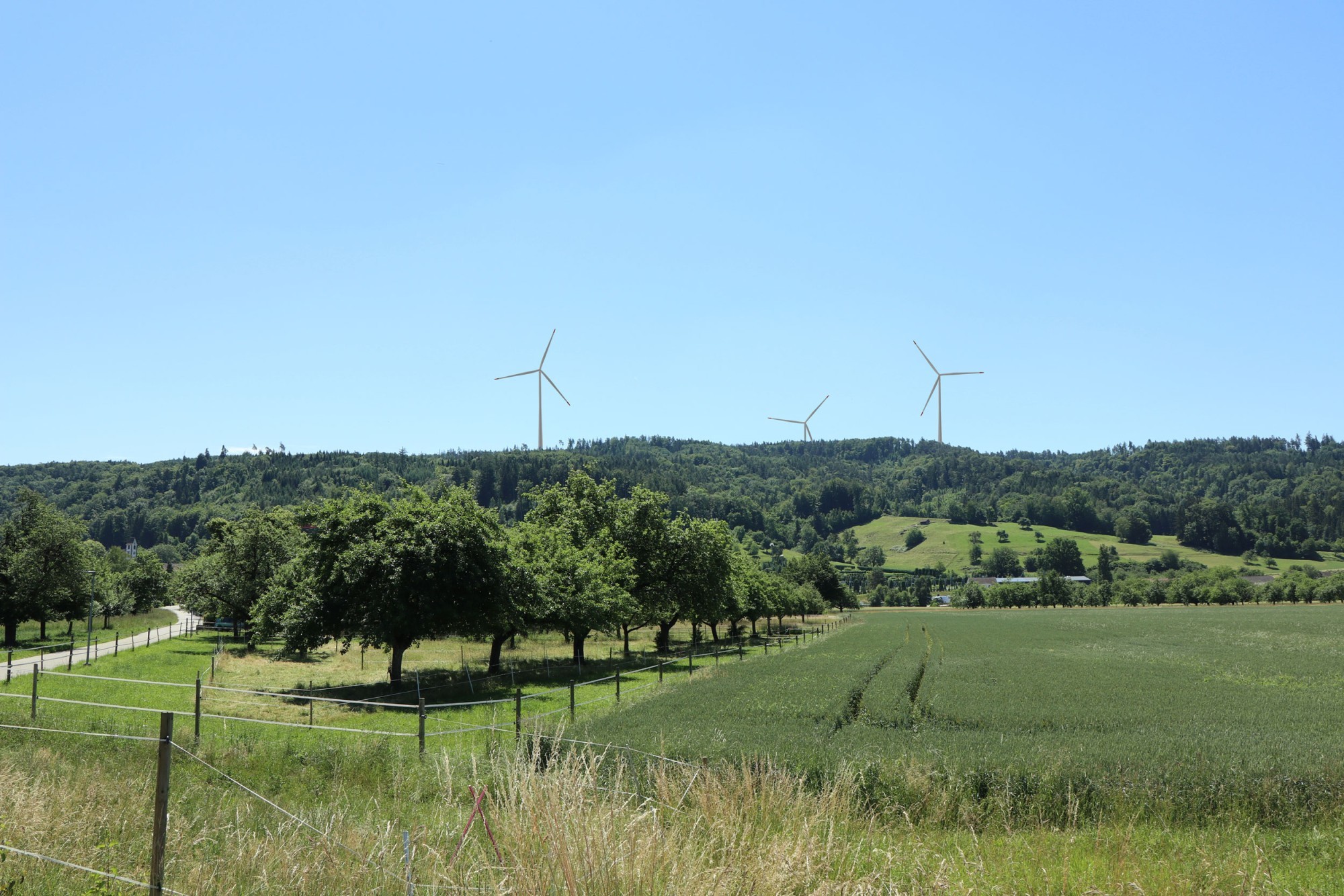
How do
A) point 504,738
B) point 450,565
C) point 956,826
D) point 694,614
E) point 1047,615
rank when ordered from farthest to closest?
point 1047,615 < point 694,614 < point 450,565 < point 504,738 < point 956,826

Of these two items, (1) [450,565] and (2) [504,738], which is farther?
(1) [450,565]

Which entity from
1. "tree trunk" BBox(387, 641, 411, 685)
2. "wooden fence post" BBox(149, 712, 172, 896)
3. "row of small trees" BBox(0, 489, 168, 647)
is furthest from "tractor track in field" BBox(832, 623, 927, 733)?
"row of small trees" BBox(0, 489, 168, 647)

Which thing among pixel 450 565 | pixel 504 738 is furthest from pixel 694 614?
pixel 504 738

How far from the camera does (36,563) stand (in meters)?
63.9

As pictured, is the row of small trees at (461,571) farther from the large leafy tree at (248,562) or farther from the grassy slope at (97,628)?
the grassy slope at (97,628)

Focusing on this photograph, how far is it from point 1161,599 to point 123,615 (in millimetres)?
169567

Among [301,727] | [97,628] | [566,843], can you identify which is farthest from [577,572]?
[97,628]

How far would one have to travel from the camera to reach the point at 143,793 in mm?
12016

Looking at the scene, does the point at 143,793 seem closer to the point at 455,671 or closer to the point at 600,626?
the point at 455,671

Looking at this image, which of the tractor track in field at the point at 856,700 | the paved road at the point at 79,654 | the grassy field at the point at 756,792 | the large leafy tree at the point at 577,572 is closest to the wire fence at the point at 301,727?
the grassy field at the point at 756,792

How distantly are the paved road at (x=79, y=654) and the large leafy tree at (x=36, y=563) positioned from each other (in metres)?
4.74

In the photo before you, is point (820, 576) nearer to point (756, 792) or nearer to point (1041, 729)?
point (1041, 729)

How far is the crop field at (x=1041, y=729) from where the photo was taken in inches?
621

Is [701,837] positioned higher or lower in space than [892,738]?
higher
